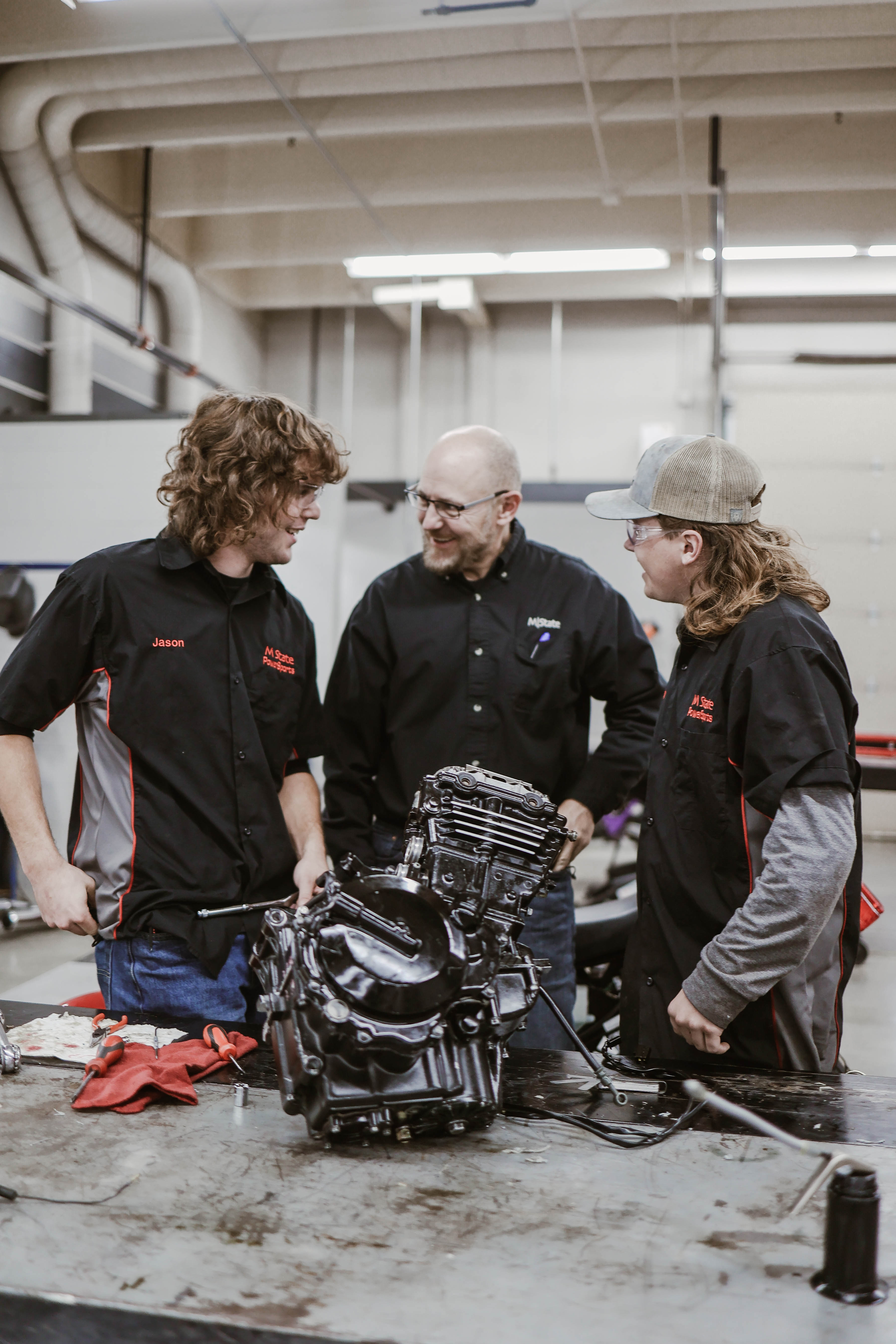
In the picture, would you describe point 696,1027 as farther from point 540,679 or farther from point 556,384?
point 556,384

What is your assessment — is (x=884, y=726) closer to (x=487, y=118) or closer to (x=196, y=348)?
(x=487, y=118)

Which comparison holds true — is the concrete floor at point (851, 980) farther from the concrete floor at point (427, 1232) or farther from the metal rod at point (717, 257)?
the metal rod at point (717, 257)

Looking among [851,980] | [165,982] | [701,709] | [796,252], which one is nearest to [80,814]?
[165,982]

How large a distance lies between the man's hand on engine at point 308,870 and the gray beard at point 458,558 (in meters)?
0.62

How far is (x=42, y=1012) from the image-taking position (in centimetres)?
157

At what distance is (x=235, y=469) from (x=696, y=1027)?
1086mm

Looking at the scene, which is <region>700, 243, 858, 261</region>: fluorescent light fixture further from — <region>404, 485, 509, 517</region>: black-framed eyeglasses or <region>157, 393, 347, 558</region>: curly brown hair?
<region>157, 393, 347, 558</region>: curly brown hair

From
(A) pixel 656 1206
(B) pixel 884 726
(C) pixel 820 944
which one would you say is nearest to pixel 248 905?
(A) pixel 656 1206

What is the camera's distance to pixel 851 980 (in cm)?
404

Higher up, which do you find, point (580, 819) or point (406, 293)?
point (406, 293)

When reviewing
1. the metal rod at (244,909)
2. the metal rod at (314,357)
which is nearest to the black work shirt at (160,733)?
the metal rod at (244,909)

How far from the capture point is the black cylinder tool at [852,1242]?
876 mm

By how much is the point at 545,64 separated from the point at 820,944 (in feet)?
14.7

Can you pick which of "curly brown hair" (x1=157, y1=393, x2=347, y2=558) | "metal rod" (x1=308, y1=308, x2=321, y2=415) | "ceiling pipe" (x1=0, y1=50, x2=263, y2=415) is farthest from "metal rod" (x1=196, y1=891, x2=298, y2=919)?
"metal rod" (x1=308, y1=308, x2=321, y2=415)
